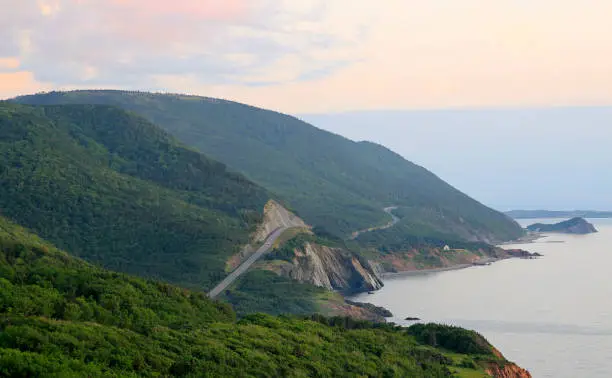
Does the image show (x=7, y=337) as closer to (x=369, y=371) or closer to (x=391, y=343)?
(x=369, y=371)

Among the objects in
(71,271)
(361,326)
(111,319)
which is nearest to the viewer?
(111,319)

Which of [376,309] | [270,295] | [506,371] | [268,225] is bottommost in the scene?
[506,371]

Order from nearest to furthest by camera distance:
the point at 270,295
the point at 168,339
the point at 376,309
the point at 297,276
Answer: the point at 168,339
the point at 270,295
the point at 376,309
the point at 297,276

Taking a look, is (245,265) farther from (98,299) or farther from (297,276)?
(98,299)

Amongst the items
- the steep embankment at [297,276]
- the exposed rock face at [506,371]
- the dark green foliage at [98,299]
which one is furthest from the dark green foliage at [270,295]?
the exposed rock face at [506,371]

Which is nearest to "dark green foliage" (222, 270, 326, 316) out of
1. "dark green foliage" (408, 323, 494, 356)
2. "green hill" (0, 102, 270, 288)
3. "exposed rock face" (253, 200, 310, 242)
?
"green hill" (0, 102, 270, 288)

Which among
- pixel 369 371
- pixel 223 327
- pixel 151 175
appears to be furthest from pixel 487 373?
pixel 151 175

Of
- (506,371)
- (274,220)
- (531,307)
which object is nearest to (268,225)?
(274,220)
